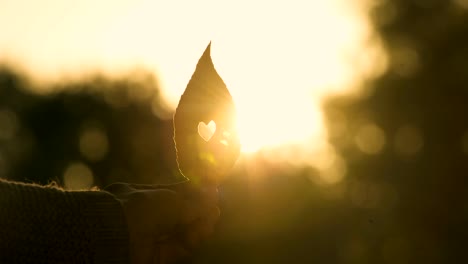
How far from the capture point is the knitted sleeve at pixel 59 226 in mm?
2449

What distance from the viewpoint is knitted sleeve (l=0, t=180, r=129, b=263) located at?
8.04 ft

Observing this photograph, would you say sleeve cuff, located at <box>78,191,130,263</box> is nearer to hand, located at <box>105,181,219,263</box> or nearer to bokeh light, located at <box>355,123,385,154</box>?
hand, located at <box>105,181,219,263</box>

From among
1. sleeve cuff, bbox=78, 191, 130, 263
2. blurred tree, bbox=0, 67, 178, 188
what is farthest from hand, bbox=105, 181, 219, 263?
blurred tree, bbox=0, 67, 178, 188

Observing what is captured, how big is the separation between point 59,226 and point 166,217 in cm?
33

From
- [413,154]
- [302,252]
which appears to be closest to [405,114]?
[413,154]

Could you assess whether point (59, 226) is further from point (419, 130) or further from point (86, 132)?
point (86, 132)

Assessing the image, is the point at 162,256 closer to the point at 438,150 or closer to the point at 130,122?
the point at 438,150

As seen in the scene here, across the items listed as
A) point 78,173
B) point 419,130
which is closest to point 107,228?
point 419,130

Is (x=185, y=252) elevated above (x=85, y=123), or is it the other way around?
(x=85, y=123)

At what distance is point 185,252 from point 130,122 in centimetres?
6565

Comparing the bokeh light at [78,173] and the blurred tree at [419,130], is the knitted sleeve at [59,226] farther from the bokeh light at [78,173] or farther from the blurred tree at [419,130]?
the bokeh light at [78,173]

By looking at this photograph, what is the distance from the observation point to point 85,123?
68.0 m

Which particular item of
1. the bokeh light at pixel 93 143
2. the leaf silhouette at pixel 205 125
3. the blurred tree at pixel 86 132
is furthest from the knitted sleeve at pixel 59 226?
the bokeh light at pixel 93 143

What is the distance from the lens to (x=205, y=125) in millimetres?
2996
